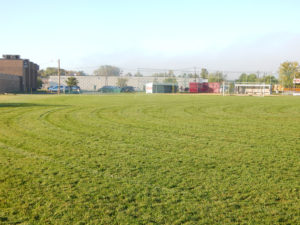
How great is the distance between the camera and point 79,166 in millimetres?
4578

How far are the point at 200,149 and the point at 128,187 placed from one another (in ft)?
8.11

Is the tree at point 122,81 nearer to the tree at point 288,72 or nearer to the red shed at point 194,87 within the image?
the red shed at point 194,87

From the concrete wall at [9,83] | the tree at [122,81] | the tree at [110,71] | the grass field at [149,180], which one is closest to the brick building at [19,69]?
the concrete wall at [9,83]

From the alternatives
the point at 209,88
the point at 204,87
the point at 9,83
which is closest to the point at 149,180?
the point at 9,83

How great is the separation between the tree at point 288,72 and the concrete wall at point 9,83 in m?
57.6

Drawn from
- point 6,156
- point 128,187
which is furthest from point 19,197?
point 6,156

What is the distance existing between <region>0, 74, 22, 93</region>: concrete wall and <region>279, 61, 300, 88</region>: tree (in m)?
57.6

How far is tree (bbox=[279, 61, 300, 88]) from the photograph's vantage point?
2470 inches

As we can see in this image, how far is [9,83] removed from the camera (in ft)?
170

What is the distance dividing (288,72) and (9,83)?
61.1 metres

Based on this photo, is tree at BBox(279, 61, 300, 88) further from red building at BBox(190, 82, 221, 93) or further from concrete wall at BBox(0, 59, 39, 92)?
concrete wall at BBox(0, 59, 39, 92)

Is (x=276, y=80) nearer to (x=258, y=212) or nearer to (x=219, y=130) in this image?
(x=219, y=130)

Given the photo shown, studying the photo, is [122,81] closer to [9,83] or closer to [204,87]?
[204,87]

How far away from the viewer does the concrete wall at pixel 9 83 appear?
4853cm
